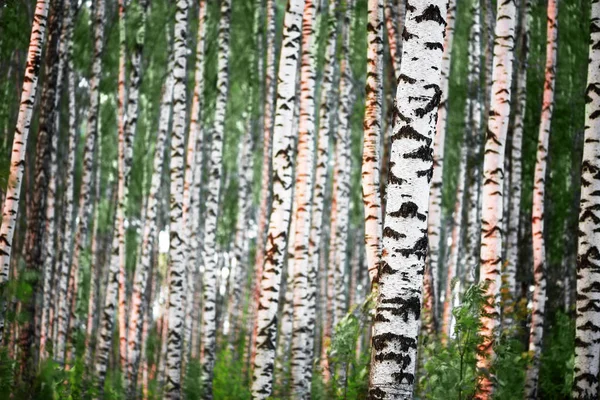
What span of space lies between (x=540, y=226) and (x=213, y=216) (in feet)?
19.4

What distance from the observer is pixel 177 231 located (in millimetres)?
10156

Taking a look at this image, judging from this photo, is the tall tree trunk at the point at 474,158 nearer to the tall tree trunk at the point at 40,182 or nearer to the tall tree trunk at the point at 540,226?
the tall tree trunk at the point at 540,226

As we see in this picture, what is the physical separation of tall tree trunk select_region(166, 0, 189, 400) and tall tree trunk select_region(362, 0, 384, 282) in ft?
10.9

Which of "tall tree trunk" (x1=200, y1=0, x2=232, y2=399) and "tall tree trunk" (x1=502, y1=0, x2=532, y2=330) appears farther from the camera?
"tall tree trunk" (x1=502, y1=0, x2=532, y2=330)

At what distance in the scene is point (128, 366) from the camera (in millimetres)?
11961

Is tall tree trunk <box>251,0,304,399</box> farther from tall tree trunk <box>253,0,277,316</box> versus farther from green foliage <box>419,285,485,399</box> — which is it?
tall tree trunk <box>253,0,277,316</box>

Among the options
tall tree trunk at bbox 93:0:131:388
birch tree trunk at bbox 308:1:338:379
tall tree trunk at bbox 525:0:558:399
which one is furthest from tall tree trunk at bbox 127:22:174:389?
tall tree trunk at bbox 525:0:558:399

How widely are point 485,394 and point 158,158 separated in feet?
25.1

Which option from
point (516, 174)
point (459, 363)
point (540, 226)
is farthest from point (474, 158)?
point (459, 363)

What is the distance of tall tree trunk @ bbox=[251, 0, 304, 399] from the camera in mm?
7707

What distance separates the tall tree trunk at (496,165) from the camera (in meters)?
7.85

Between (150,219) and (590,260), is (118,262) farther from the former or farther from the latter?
(590,260)

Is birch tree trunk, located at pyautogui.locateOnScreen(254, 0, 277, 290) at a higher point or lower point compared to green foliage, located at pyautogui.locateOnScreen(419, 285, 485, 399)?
higher

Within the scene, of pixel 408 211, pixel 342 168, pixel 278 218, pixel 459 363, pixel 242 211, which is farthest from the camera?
pixel 242 211
